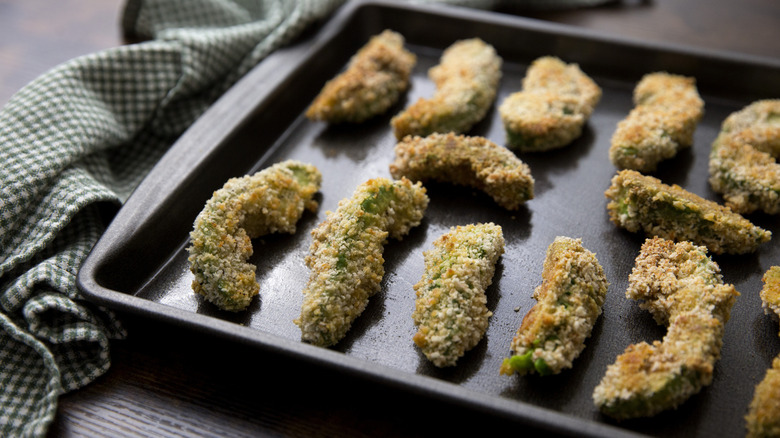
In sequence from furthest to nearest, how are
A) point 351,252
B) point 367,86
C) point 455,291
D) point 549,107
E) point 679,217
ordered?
A: point 367,86, point 549,107, point 679,217, point 351,252, point 455,291

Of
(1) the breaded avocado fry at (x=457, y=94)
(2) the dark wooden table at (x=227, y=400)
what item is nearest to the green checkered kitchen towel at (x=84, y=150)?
(2) the dark wooden table at (x=227, y=400)

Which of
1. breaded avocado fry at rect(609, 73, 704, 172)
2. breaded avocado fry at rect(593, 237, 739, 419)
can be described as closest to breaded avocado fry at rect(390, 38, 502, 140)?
breaded avocado fry at rect(609, 73, 704, 172)

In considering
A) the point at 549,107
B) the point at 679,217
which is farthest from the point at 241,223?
the point at 679,217

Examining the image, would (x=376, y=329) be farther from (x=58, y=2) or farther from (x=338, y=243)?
(x=58, y=2)

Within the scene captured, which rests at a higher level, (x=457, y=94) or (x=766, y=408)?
(x=457, y=94)

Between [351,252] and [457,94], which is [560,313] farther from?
[457,94]

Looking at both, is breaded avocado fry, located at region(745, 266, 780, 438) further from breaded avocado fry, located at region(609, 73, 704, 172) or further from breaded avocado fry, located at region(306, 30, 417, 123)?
breaded avocado fry, located at region(306, 30, 417, 123)
